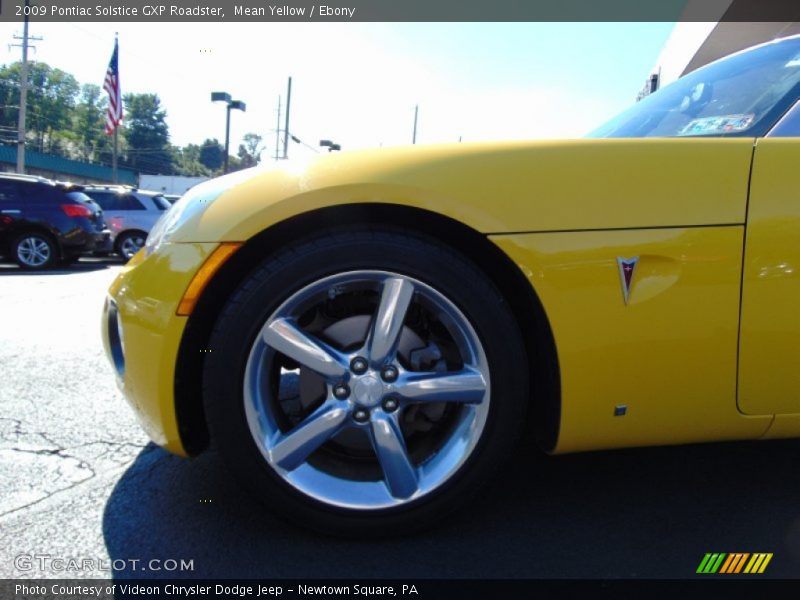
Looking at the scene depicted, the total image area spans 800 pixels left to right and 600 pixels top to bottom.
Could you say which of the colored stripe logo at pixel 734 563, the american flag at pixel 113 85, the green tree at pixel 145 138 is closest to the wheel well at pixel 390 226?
the colored stripe logo at pixel 734 563

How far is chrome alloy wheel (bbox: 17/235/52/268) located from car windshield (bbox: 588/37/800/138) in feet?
30.9

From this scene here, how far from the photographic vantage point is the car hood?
5.02 ft

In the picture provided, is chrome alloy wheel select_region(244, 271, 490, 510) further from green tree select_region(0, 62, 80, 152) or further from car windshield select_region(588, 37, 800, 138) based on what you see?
green tree select_region(0, 62, 80, 152)

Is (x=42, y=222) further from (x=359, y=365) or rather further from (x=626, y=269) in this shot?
(x=626, y=269)

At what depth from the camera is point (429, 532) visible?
1666 millimetres

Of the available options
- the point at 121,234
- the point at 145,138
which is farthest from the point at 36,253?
the point at 145,138

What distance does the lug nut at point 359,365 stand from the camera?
5.24ft

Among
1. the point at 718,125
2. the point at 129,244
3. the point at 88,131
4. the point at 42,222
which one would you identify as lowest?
the point at 129,244

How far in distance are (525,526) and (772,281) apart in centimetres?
103

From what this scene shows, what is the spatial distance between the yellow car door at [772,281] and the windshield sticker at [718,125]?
245 mm

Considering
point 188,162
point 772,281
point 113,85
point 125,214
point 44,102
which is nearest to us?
point 772,281

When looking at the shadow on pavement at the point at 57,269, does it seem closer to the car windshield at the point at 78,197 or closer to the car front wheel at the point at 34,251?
the car front wheel at the point at 34,251

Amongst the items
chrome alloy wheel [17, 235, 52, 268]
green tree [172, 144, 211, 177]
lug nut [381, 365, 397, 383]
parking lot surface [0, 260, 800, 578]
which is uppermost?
green tree [172, 144, 211, 177]

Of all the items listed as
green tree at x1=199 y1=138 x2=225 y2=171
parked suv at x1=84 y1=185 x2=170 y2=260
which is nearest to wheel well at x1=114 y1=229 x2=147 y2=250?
parked suv at x1=84 y1=185 x2=170 y2=260
